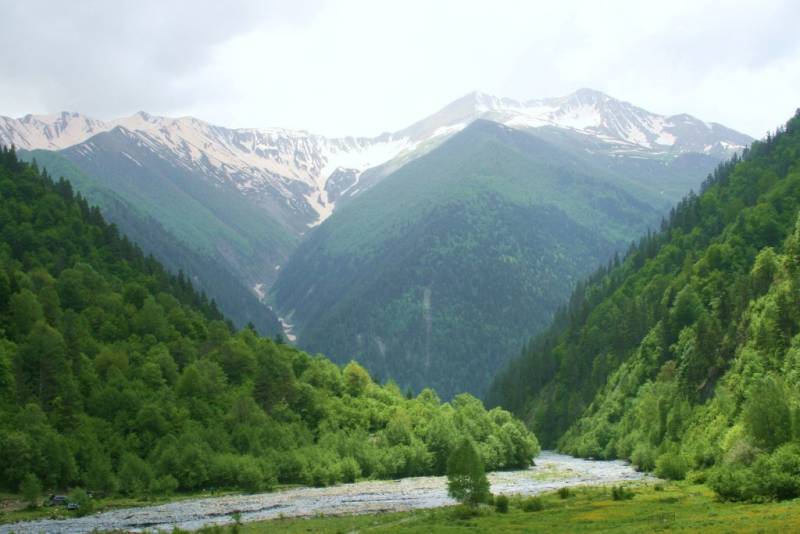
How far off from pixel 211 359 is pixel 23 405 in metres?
40.9

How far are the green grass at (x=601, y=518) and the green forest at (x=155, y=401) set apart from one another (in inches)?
1520

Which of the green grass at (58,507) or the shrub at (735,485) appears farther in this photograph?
the green grass at (58,507)

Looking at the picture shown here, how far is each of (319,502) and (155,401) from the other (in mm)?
38207

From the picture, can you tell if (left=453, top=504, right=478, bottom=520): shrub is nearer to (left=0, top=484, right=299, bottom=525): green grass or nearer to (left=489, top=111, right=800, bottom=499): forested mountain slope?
(left=489, top=111, right=800, bottom=499): forested mountain slope

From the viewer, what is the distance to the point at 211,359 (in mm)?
162250

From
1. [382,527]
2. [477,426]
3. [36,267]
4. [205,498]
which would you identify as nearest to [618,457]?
[477,426]

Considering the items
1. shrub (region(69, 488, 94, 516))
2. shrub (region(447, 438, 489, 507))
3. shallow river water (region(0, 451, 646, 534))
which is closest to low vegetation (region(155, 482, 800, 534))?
shrub (region(447, 438, 489, 507))

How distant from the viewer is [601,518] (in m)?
77.8

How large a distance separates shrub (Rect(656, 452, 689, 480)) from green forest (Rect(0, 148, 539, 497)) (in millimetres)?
43325

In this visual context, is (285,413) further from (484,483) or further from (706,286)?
(706,286)

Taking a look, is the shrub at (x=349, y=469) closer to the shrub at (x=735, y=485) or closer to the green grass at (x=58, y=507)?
the green grass at (x=58, y=507)

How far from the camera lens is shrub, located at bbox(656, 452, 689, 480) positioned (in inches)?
4572

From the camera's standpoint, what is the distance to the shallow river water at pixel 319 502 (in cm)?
9144

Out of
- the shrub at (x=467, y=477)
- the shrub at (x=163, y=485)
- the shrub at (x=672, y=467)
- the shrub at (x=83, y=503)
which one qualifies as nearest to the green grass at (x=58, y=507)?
the shrub at (x=83, y=503)
